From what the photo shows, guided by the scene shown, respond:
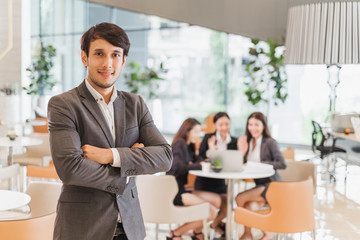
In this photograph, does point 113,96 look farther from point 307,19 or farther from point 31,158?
point 31,158

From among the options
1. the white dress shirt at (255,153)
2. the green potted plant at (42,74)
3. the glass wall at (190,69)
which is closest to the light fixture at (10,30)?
the green potted plant at (42,74)

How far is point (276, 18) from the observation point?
1166 centimetres

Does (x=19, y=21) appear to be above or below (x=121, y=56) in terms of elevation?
above

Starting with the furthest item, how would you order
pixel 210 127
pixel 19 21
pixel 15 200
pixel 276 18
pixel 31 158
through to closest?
pixel 19 21 → pixel 276 18 → pixel 210 127 → pixel 31 158 → pixel 15 200

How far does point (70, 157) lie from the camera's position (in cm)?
200

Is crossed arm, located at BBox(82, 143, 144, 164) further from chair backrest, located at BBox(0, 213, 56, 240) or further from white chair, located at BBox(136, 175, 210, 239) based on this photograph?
white chair, located at BBox(136, 175, 210, 239)

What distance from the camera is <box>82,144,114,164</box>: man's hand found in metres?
2.02

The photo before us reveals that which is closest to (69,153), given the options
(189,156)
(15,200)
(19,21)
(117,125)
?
(117,125)

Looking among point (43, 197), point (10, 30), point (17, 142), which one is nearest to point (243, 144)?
point (43, 197)

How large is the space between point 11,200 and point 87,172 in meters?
1.57

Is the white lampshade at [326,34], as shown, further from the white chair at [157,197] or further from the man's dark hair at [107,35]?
the man's dark hair at [107,35]

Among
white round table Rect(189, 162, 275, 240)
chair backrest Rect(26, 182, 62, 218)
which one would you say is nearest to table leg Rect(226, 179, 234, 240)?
white round table Rect(189, 162, 275, 240)

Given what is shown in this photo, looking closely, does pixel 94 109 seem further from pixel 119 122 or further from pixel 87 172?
pixel 87 172

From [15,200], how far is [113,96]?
1602 mm
